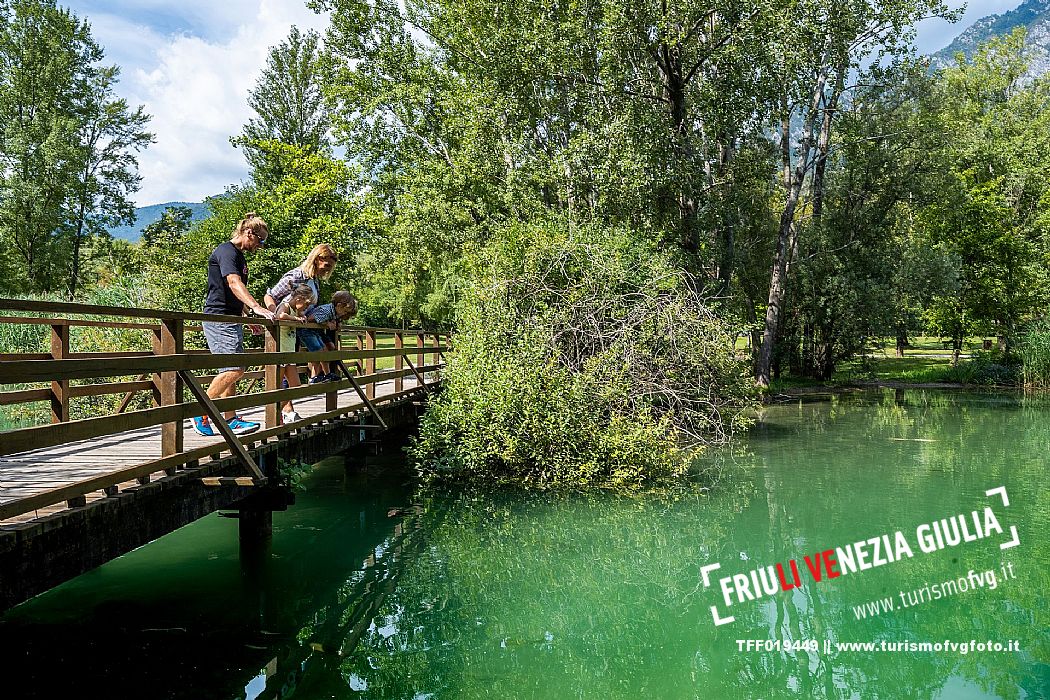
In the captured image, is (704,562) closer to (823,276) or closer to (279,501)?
(279,501)

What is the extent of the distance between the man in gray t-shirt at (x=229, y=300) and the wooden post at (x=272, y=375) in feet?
0.64

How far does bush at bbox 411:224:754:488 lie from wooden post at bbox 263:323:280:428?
13.4ft

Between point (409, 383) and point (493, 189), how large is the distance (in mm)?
5919

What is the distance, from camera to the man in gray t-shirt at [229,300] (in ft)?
24.1

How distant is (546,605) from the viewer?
7.27m

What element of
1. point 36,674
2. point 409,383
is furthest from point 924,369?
point 36,674

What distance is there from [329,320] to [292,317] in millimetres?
1207

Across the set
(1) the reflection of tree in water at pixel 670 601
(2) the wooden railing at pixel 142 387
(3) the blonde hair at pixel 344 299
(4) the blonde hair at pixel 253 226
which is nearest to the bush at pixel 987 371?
(1) the reflection of tree in water at pixel 670 601

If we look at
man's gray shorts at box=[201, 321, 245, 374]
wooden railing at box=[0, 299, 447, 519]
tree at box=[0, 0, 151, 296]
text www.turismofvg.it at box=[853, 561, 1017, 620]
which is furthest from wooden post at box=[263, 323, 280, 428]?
tree at box=[0, 0, 151, 296]

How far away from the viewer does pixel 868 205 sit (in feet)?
95.5

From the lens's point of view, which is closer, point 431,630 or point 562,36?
point 431,630

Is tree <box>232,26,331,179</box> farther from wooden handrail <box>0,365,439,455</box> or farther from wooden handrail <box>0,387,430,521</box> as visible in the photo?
wooden handrail <box>0,387,430,521</box>

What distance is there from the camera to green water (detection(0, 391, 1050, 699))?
225 inches

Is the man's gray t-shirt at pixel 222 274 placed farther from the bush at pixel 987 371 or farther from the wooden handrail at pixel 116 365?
the bush at pixel 987 371
